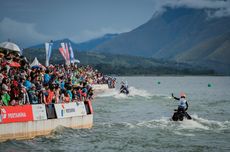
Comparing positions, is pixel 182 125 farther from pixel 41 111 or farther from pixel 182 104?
pixel 41 111

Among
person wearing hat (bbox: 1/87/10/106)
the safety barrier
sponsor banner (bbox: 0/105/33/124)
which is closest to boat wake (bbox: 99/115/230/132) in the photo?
the safety barrier

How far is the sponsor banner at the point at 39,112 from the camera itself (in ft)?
72.2

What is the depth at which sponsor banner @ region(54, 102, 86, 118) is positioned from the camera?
23.9 meters

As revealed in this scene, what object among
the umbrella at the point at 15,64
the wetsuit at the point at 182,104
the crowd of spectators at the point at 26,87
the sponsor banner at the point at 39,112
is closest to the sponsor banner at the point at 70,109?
the crowd of spectators at the point at 26,87

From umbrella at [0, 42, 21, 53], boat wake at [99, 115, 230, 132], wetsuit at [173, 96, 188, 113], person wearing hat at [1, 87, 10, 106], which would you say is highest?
umbrella at [0, 42, 21, 53]

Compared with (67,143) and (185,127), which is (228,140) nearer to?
(185,127)

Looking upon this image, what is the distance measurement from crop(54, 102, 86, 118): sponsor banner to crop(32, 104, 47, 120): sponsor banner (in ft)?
3.54

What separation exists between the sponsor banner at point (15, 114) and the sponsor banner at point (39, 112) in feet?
0.97

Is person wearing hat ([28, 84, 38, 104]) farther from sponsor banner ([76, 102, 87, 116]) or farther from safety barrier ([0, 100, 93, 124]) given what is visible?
sponsor banner ([76, 102, 87, 116])

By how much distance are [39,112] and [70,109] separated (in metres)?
2.87

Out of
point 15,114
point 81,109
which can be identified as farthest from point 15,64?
point 15,114

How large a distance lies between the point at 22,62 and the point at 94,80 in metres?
41.2

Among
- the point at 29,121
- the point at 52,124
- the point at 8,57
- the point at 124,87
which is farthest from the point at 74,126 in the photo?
the point at 124,87

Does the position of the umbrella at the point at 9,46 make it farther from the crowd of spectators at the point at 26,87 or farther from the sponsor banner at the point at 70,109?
the sponsor banner at the point at 70,109
